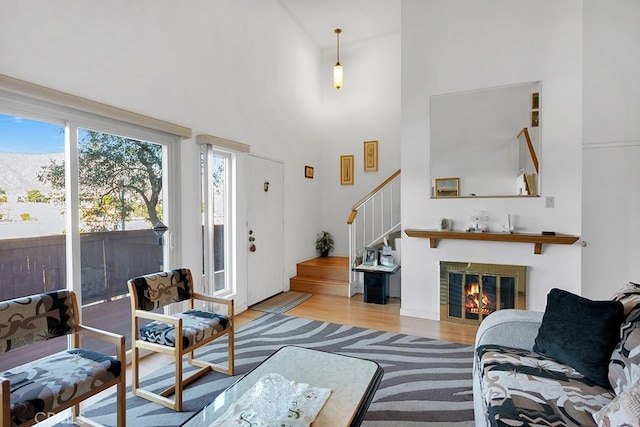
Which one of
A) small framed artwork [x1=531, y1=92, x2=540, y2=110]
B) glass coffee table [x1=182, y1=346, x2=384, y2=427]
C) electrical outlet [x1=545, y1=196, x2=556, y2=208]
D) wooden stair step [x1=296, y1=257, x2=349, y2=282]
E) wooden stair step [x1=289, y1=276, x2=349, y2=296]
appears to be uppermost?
small framed artwork [x1=531, y1=92, x2=540, y2=110]

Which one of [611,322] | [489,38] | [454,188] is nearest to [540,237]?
[454,188]

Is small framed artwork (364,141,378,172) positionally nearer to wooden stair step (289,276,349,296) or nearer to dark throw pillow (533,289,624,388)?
wooden stair step (289,276,349,296)

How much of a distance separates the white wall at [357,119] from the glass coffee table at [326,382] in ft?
12.8

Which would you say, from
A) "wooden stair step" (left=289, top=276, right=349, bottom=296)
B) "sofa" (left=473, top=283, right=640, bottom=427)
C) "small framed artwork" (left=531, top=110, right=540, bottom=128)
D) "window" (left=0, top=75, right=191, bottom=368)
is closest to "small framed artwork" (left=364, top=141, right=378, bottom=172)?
"wooden stair step" (left=289, top=276, right=349, bottom=296)

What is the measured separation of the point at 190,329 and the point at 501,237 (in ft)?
9.98

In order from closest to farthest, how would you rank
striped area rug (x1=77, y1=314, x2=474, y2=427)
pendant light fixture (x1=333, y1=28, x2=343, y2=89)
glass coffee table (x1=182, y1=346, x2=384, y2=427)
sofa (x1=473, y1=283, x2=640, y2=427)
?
sofa (x1=473, y1=283, x2=640, y2=427), glass coffee table (x1=182, y1=346, x2=384, y2=427), striped area rug (x1=77, y1=314, x2=474, y2=427), pendant light fixture (x1=333, y1=28, x2=343, y2=89)

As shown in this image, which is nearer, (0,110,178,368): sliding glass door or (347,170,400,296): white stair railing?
(0,110,178,368): sliding glass door

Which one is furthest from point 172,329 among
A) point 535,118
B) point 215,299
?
point 535,118

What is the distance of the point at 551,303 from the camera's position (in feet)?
6.15

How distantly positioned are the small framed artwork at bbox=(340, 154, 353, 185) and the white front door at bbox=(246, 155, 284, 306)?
4.49 ft

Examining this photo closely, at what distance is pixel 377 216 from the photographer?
5285 millimetres

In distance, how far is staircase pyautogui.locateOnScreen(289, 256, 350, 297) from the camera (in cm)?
473

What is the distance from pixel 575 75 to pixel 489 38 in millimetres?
922

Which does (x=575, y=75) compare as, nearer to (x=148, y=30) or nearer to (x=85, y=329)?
(x=148, y=30)
